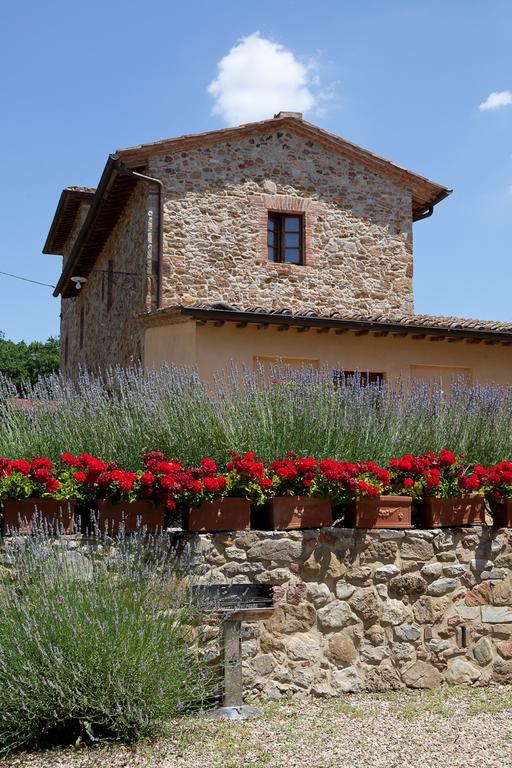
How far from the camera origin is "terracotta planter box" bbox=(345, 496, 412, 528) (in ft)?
17.3

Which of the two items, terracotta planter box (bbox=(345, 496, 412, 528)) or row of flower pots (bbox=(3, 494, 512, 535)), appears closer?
row of flower pots (bbox=(3, 494, 512, 535))

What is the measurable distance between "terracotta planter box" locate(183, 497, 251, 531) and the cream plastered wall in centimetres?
642

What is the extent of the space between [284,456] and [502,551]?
5.25ft

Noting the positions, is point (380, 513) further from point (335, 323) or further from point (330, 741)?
point (335, 323)

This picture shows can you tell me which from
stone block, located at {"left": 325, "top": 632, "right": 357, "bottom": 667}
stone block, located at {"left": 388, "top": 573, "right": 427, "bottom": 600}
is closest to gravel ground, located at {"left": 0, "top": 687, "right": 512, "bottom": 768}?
stone block, located at {"left": 325, "top": 632, "right": 357, "bottom": 667}

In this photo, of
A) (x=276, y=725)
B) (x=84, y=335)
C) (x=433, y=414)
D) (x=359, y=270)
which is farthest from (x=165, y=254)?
(x=276, y=725)

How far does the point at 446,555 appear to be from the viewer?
5.47 meters

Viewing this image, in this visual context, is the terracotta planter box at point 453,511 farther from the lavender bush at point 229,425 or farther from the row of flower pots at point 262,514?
the lavender bush at point 229,425

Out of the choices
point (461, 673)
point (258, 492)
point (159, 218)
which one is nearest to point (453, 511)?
point (461, 673)

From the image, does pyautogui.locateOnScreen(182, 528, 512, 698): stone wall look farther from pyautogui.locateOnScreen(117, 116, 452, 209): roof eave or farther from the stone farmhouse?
pyautogui.locateOnScreen(117, 116, 452, 209): roof eave

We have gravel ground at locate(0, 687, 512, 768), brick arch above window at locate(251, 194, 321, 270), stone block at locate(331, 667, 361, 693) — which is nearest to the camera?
gravel ground at locate(0, 687, 512, 768)

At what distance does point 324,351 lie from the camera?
12414mm

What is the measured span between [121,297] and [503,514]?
9.98m

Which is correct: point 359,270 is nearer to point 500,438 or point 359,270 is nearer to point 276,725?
point 500,438
